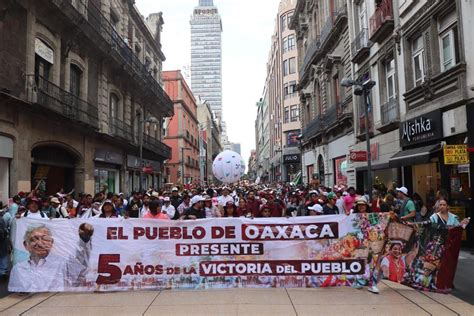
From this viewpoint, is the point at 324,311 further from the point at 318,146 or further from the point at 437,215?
the point at 318,146

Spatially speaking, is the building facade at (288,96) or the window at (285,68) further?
the window at (285,68)

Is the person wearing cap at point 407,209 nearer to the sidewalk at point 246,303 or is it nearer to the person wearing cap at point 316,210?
the person wearing cap at point 316,210

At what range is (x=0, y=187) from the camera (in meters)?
13.5

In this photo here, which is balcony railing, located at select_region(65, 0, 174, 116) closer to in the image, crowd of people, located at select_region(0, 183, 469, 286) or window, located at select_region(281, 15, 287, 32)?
crowd of people, located at select_region(0, 183, 469, 286)

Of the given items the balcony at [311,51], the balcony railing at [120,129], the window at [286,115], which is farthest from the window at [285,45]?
the balcony railing at [120,129]

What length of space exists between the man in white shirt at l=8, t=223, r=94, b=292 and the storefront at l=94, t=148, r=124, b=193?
13.7 m

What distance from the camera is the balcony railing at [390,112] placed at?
15.9 metres

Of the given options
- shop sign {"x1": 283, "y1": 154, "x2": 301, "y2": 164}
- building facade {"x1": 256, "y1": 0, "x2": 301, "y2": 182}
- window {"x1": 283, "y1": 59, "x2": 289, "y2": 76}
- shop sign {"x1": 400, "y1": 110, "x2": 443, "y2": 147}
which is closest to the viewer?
shop sign {"x1": 400, "y1": 110, "x2": 443, "y2": 147}

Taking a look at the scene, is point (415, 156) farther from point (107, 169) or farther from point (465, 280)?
point (107, 169)

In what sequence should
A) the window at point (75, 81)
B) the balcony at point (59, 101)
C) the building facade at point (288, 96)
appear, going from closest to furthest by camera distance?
the balcony at point (59, 101) → the window at point (75, 81) → the building facade at point (288, 96)

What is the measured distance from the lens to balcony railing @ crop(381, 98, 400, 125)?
15.9 meters

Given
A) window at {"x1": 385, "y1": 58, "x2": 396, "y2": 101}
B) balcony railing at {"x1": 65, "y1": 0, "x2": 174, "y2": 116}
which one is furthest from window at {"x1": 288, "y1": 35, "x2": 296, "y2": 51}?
window at {"x1": 385, "y1": 58, "x2": 396, "y2": 101}

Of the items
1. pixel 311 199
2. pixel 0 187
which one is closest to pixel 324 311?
pixel 311 199

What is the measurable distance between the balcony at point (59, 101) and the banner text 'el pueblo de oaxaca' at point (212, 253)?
8.73m
